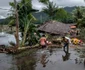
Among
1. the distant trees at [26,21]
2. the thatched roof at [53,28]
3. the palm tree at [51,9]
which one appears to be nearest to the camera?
the distant trees at [26,21]

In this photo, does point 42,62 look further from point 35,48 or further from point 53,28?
point 53,28

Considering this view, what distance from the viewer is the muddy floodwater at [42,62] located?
15.7 metres

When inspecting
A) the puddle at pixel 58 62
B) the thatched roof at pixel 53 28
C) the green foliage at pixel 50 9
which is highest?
the green foliage at pixel 50 9

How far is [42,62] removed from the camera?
17.4 metres

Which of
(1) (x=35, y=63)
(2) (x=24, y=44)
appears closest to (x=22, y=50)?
(2) (x=24, y=44)

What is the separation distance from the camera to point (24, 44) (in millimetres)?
26172

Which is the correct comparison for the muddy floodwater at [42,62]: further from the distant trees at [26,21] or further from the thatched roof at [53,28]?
the thatched roof at [53,28]

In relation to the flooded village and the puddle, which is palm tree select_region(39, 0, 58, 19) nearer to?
the flooded village

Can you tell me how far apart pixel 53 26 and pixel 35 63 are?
1835 centimetres

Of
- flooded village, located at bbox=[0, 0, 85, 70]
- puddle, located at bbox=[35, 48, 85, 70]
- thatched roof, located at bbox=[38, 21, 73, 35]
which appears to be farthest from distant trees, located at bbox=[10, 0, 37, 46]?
thatched roof, located at bbox=[38, 21, 73, 35]

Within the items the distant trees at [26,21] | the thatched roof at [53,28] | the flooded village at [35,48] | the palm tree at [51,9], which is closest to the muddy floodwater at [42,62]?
the flooded village at [35,48]

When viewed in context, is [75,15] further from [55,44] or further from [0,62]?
[0,62]

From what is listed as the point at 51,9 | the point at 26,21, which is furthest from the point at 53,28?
the point at 51,9

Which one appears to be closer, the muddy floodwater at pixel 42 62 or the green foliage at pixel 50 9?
the muddy floodwater at pixel 42 62
